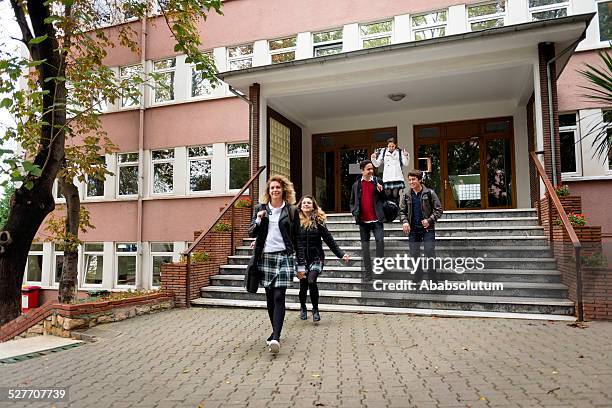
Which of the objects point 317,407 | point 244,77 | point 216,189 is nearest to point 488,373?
point 317,407

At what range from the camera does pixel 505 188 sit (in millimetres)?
12445

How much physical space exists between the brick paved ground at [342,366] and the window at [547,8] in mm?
9569

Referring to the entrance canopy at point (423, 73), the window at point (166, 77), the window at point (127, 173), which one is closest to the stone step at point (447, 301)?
the entrance canopy at point (423, 73)

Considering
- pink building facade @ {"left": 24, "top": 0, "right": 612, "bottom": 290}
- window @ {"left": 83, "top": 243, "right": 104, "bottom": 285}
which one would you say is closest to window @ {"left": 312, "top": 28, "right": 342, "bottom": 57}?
pink building facade @ {"left": 24, "top": 0, "right": 612, "bottom": 290}

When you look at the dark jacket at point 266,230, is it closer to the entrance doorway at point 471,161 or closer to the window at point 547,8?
the entrance doorway at point 471,161

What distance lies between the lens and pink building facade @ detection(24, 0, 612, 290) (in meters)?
9.77

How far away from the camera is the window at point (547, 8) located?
479 inches

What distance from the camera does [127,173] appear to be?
17.0m

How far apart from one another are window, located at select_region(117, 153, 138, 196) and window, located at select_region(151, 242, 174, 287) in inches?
86.5

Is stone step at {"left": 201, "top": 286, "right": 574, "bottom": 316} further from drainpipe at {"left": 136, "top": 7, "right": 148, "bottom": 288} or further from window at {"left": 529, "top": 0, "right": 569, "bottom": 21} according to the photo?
drainpipe at {"left": 136, "top": 7, "right": 148, "bottom": 288}

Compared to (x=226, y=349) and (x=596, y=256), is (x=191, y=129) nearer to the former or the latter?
(x=226, y=349)

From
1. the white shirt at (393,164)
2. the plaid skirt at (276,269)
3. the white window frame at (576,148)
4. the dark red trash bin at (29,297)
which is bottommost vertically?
the dark red trash bin at (29,297)

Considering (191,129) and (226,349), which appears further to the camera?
(191,129)

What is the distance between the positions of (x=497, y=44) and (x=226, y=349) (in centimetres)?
765
